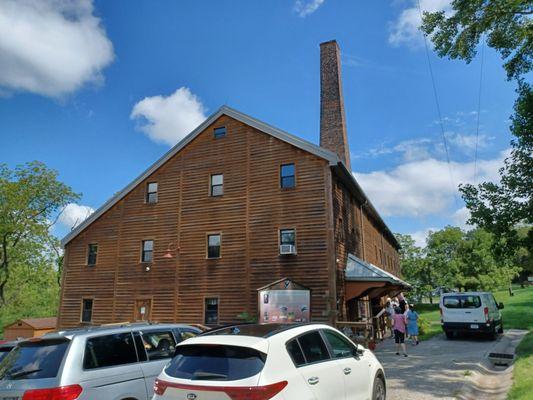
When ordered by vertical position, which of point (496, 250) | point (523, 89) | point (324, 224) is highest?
point (523, 89)

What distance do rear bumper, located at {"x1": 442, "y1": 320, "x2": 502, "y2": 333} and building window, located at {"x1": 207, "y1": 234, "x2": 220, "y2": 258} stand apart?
11043 millimetres

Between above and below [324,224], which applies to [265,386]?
below

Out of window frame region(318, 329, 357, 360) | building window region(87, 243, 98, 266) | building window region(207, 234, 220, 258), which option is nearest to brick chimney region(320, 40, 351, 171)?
building window region(207, 234, 220, 258)

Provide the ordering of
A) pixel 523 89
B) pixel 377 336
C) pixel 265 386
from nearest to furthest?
1. pixel 265 386
2. pixel 523 89
3. pixel 377 336

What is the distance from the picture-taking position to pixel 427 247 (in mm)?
44000

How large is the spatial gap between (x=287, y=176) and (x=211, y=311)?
7.38 metres

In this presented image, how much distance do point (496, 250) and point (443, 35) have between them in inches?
393

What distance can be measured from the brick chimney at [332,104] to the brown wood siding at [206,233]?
847 cm

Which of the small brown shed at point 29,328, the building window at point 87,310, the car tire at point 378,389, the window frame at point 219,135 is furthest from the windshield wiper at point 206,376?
the small brown shed at point 29,328

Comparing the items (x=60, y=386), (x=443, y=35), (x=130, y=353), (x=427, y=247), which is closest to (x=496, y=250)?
(x=443, y=35)

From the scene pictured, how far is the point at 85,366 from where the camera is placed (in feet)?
17.1

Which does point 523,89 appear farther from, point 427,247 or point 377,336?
point 427,247

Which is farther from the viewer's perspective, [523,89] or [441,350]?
[523,89]

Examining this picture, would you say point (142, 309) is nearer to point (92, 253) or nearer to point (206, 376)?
point (92, 253)
